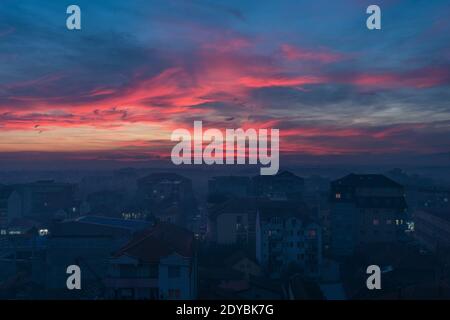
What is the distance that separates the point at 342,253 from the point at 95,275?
20.2 metres

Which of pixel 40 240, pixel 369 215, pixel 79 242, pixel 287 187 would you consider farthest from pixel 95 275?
pixel 287 187

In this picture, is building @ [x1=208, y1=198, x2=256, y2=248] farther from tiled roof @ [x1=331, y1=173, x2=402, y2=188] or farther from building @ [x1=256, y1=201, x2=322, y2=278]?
tiled roof @ [x1=331, y1=173, x2=402, y2=188]

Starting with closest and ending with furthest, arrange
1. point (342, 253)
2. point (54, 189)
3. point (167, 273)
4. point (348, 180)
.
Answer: point (167, 273) < point (342, 253) < point (348, 180) < point (54, 189)

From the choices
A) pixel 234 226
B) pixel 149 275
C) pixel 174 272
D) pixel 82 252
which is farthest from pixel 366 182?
pixel 149 275

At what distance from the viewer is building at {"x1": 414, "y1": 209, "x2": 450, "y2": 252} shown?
131 ft

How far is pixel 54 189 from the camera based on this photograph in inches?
2438

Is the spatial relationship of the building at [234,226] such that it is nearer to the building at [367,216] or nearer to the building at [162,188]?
the building at [367,216]

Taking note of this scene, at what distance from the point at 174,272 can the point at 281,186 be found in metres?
39.1

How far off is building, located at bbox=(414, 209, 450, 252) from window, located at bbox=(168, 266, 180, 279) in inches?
1019

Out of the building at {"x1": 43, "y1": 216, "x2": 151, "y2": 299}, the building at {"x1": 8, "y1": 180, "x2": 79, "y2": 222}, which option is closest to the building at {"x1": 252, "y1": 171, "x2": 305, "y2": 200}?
the building at {"x1": 8, "y1": 180, "x2": 79, "y2": 222}

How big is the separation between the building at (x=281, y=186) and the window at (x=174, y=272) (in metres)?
36.5

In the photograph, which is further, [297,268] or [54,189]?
[54,189]
